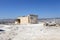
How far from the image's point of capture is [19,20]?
103 feet

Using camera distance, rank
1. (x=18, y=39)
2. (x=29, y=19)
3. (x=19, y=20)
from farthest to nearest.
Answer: (x=19, y=20) → (x=29, y=19) → (x=18, y=39)

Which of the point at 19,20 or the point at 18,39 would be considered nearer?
the point at 18,39

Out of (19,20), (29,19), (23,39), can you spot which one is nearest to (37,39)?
(23,39)

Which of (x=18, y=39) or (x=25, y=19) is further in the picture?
(x=25, y=19)

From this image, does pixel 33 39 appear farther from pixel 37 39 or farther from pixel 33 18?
pixel 33 18

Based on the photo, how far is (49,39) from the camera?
36.1 ft

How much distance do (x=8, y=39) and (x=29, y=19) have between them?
18.0 metres

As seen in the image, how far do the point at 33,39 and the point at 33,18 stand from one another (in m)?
18.3

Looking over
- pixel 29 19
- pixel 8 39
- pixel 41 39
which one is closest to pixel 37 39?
pixel 41 39

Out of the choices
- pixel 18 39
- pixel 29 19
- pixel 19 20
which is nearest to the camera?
pixel 18 39

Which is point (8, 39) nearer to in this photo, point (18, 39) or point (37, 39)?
point (18, 39)

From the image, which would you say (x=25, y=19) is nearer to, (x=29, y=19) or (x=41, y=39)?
(x=29, y=19)

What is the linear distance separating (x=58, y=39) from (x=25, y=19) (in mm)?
18994

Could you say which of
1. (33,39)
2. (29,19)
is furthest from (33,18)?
(33,39)
